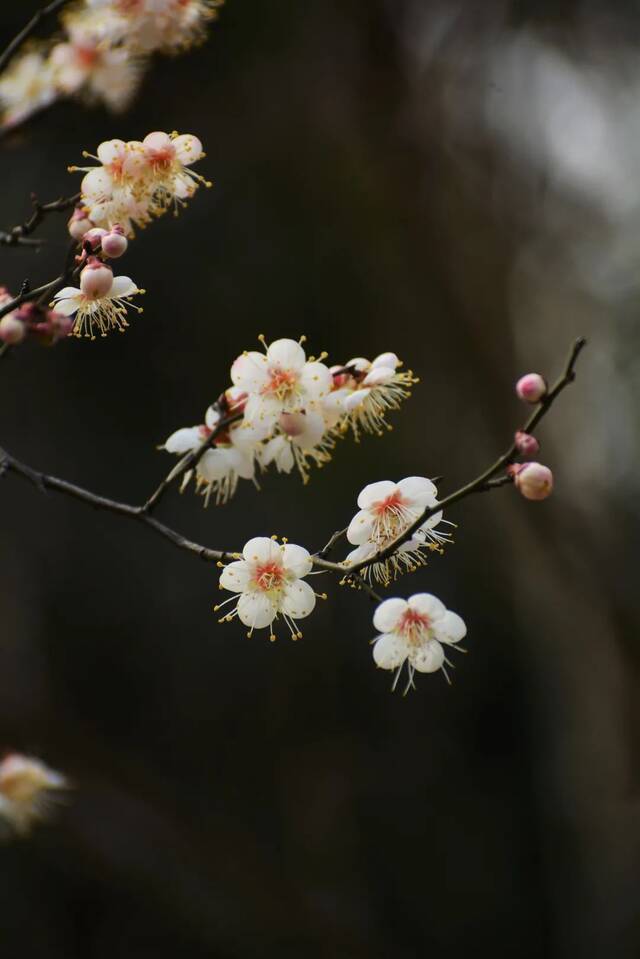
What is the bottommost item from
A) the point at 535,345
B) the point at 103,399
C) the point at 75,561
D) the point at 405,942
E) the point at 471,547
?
the point at 405,942

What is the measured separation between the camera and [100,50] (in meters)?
1.57

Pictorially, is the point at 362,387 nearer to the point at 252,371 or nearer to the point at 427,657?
the point at 252,371

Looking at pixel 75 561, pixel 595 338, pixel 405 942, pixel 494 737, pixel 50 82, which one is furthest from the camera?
pixel 595 338

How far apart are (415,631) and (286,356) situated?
0.34 metres

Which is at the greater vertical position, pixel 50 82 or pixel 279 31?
pixel 279 31

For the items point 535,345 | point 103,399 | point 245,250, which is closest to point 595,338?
point 535,345

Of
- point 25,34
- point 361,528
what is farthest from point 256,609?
point 25,34

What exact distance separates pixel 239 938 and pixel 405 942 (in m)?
0.54

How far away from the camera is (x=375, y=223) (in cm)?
304

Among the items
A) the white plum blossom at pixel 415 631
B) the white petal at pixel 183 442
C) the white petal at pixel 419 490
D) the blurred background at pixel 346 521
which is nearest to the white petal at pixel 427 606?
the white plum blossom at pixel 415 631

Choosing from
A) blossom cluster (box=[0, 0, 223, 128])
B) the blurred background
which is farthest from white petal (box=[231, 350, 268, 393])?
the blurred background

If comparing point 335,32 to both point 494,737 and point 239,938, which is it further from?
point 239,938

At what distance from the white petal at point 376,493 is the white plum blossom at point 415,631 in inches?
4.3

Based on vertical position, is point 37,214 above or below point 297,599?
Result: above
